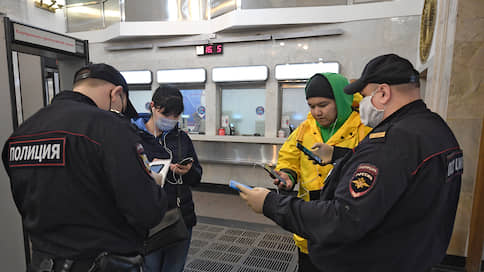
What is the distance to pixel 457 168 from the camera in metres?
1.03

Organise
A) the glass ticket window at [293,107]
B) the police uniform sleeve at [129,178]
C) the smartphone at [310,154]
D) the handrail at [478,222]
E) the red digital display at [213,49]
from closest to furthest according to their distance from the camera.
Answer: the police uniform sleeve at [129,178]
the smartphone at [310,154]
the handrail at [478,222]
the glass ticket window at [293,107]
the red digital display at [213,49]

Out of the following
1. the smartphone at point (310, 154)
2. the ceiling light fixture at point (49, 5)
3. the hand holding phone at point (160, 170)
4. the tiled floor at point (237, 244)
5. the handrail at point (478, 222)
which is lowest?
the tiled floor at point (237, 244)

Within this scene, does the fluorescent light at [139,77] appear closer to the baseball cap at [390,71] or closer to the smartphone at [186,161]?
the smartphone at [186,161]

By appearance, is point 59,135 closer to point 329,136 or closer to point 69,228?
point 69,228

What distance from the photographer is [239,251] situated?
127 inches

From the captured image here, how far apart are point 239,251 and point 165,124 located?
209 cm

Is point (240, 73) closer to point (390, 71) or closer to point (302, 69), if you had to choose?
point (302, 69)

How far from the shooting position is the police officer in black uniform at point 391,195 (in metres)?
0.90

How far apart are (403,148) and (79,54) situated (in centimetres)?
279

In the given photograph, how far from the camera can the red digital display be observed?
559 cm

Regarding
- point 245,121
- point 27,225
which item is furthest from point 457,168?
point 245,121

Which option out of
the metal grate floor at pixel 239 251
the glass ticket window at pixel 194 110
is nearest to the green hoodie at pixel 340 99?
the metal grate floor at pixel 239 251

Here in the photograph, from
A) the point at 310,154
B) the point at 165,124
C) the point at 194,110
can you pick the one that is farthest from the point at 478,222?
the point at 194,110

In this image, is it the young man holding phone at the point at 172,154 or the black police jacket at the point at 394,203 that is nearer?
the black police jacket at the point at 394,203
